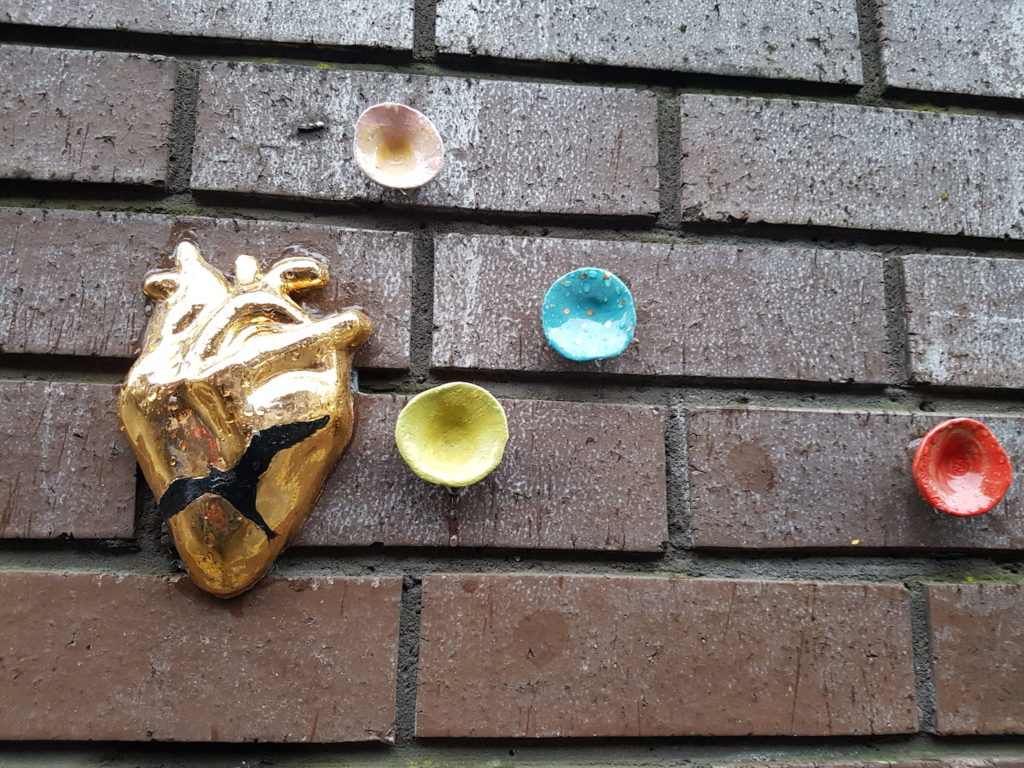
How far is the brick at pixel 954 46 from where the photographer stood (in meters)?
1.25

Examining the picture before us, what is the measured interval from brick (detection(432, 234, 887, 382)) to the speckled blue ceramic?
0.12 ft

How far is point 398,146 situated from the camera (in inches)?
44.7

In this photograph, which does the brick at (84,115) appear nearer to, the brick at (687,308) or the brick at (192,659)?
the brick at (687,308)

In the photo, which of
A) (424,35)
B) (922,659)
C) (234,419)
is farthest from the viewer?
(424,35)

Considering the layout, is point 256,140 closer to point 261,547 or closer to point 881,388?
point 261,547

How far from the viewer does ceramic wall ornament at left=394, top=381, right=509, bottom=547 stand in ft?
3.34

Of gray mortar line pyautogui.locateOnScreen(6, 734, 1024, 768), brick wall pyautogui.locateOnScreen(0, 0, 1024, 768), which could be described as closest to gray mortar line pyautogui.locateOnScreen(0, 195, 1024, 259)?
brick wall pyautogui.locateOnScreen(0, 0, 1024, 768)

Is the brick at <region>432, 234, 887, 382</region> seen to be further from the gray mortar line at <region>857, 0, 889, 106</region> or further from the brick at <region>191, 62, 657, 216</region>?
the gray mortar line at <region>857, 0, 889, 106</region>

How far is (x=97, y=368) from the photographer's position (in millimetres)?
1077

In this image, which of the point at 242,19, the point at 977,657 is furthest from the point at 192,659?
the point at 977,657

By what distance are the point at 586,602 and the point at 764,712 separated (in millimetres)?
294

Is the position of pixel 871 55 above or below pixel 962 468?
above

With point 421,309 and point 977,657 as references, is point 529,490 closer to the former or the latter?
point 421,309

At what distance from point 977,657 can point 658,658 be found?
18.8 inches
